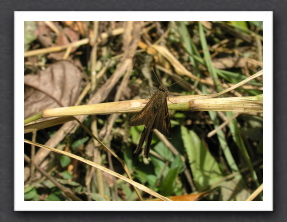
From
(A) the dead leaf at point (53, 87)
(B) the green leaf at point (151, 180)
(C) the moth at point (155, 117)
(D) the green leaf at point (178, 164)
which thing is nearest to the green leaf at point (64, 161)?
(A) the dead leaf at point (53, 87)

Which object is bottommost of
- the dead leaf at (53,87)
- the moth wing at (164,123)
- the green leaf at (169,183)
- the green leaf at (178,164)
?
the green leaf at (169,183)

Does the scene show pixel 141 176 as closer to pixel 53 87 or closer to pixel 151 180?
pixel 151 180

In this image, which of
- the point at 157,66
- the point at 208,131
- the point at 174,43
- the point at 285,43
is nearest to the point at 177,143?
the point at 208,131

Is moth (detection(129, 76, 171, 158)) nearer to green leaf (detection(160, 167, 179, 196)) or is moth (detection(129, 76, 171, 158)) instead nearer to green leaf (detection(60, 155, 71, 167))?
green leaf (detection(160, 167, 179, 196))

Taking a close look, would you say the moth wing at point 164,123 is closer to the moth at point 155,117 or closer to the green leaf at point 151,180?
the moth at point 155,117

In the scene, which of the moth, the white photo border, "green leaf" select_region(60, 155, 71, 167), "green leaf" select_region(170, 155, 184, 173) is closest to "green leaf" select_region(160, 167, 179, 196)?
"green leaf" select_region(170, 155, 184, 173)

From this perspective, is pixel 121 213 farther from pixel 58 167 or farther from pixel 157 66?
pixel 157 66
